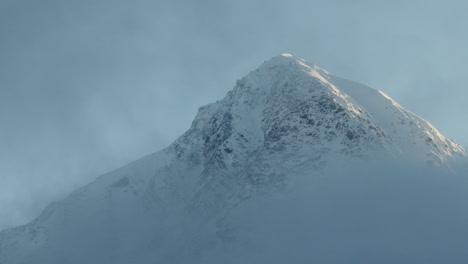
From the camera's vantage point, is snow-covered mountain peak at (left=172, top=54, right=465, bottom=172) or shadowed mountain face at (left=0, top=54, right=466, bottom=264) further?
snow-covered mountain peak at (left=172, top=54, right=465, bottom=172)

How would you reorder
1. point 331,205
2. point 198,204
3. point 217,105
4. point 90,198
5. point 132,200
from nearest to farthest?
point 331,205 → point 198,204 → point 132,200 → point 90,198 → point 217,105

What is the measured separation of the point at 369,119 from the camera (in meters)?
104

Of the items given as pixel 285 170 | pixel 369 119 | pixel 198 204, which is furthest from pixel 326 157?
pixel 198 204

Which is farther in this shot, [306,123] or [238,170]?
[306,123]

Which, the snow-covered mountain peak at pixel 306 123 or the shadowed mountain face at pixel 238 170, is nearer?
the shadowed mountain face at pixel 238 170

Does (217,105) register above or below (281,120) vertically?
above

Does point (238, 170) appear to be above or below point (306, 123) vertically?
below

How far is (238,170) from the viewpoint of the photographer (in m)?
103

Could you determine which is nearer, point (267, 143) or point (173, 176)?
point (267, 143)

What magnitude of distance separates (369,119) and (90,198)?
249 ft

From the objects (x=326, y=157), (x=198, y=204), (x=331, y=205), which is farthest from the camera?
(x=198, y=204)

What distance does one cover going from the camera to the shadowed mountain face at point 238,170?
309 ft

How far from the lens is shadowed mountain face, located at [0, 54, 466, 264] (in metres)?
94.2

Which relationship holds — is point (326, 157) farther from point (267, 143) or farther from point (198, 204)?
point (198, 204)
